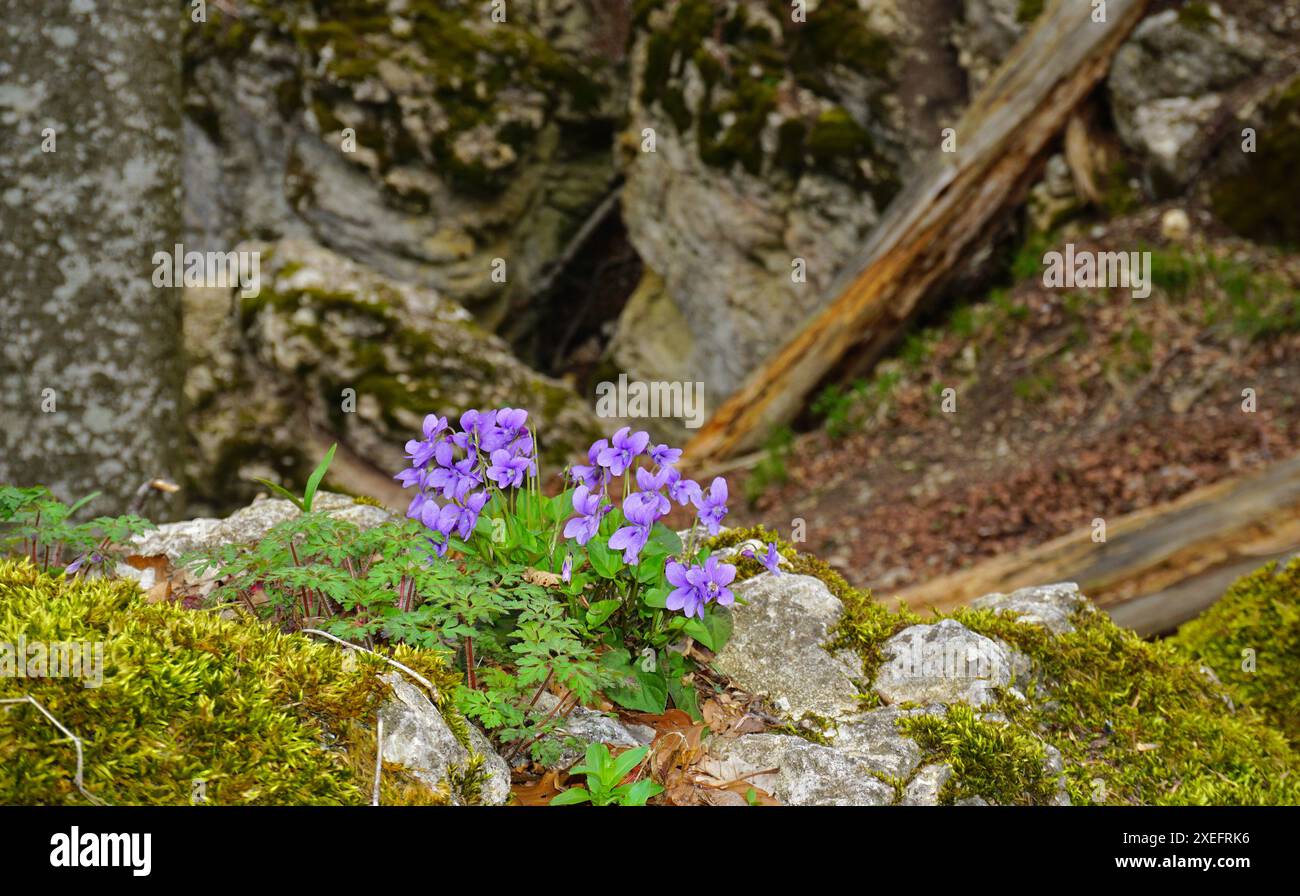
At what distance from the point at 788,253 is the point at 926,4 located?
8.85 feet

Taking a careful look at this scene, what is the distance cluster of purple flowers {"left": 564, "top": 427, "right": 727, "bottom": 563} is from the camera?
7.17ft

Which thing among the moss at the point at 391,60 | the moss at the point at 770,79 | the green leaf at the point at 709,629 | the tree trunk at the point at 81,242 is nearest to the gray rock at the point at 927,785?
the green leaf at the point at 709,629

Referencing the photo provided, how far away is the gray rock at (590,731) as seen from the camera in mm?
2170

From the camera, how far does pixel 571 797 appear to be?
1.93 meters

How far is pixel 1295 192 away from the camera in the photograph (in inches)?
287

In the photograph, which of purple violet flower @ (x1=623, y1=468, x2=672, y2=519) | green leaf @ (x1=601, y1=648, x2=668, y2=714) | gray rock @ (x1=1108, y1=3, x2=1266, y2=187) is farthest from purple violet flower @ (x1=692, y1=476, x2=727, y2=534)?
gray rock @ (x1=1108, y1=3, x2=1266, y2=187)

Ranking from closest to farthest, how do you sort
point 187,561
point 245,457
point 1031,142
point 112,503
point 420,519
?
point 187,561
point 420,519
point 112,503
point 245,457
point 1031,142

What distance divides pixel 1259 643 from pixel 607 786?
2.74m

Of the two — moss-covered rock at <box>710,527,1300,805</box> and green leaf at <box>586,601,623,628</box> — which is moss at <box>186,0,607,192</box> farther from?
green leaf at <box>586,601,623,628</box>

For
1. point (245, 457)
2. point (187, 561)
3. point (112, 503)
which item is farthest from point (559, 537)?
point (245, 457)

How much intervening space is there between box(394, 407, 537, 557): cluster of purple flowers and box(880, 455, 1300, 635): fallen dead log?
3.61 m

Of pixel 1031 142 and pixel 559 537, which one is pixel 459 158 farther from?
pixel 559 537

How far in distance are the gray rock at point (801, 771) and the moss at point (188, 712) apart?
2.20ft

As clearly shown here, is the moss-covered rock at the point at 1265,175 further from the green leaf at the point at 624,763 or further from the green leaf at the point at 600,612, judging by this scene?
the green leaf at the point at 624,763
